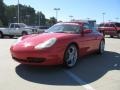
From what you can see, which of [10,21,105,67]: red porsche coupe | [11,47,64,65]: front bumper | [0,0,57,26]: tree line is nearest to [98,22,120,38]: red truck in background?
[10,21,105,67]: red porsche coupe

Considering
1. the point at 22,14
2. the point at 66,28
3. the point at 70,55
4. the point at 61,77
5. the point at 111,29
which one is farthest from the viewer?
the point at 22,14

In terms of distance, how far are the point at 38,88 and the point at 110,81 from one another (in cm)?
176

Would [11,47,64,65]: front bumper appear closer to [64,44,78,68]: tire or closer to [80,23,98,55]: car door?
[64,44,78,68]: tire

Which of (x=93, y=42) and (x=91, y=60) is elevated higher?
(x=93, y=42)

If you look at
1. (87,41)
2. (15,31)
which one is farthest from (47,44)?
(15,31)

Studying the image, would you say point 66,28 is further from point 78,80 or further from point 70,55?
point 78,80

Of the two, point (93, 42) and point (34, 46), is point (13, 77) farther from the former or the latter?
point (93, 42)

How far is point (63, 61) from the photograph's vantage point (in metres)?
7.40

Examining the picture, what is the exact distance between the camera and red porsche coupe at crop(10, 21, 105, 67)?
694cm

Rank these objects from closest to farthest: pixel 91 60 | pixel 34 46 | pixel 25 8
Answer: pixel 34 46
pixel 91 60
pixel 25 8

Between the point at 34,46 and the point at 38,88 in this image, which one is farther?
the point at 34,46

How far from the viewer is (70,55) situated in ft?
25.3

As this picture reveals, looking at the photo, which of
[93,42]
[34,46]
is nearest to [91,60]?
[93,42]

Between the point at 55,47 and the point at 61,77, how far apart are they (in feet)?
2.77
